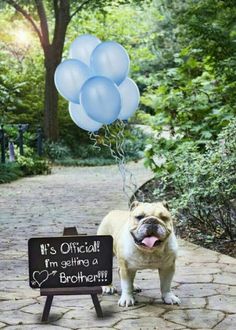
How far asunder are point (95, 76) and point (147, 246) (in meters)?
2.00

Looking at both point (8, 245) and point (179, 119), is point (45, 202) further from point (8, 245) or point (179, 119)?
point (8, 245)

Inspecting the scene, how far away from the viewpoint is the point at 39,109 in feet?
65.4

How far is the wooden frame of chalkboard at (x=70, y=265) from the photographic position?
3.84 metres

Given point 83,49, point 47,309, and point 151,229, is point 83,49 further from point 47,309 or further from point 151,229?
point 47,309

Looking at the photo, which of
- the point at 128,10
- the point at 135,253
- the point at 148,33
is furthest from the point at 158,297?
the point at 148,33

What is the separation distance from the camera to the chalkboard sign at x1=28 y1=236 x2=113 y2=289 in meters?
3.86

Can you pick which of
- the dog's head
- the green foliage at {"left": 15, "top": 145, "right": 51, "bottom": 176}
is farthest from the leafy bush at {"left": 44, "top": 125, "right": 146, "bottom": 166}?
the dog's head

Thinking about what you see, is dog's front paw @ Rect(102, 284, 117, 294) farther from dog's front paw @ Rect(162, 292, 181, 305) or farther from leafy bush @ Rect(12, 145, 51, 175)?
leafy bush @ Rect(12, 145, 51, 175)

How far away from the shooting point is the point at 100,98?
16.9 feet

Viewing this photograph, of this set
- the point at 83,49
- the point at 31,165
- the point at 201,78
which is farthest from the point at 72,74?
the point at 31,165

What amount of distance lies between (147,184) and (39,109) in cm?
952

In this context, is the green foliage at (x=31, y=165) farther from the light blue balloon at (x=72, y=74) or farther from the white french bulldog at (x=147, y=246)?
the white french bulldog at (x=147, y=246)

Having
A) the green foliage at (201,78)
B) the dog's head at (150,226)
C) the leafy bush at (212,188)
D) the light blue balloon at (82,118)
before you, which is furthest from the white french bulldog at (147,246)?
the green foliage at (201,78)

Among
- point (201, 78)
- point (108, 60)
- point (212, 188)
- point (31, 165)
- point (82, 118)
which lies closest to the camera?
point (108, 60)
